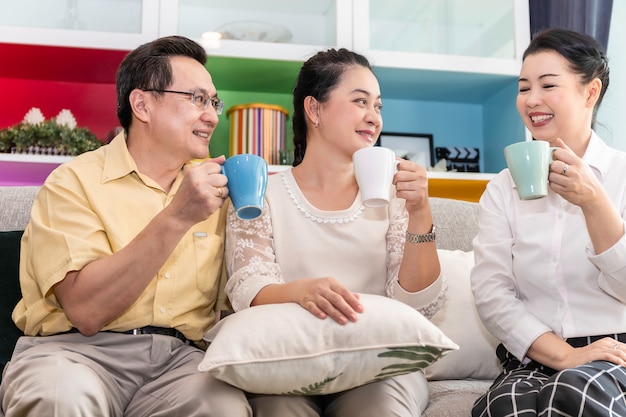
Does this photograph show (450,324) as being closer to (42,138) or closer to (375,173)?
(375,173)

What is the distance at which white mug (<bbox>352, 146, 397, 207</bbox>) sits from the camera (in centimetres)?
134

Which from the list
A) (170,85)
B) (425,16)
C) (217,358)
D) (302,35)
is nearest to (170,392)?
(217,358)

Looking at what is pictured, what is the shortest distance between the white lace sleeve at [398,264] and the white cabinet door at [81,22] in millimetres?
1393

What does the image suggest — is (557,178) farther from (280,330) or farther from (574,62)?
(280,330)

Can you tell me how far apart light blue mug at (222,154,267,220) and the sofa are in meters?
0.58

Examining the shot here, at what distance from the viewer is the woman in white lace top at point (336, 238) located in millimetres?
1312

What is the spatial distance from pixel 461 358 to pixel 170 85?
998 mm

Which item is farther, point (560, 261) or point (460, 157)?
point (460, 157)

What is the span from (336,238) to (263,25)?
139 cm

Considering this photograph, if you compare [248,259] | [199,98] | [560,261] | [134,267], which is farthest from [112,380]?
[560,261]

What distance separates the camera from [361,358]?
120cm

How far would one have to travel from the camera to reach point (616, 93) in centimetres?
275

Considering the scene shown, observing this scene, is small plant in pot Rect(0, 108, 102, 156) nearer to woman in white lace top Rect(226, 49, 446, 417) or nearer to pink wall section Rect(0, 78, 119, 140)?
pink wall section Rect(0, 78, 119, 140)

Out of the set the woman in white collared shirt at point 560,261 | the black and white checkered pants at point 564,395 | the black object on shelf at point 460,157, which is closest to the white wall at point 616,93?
the black object on shelf at point 460,157
